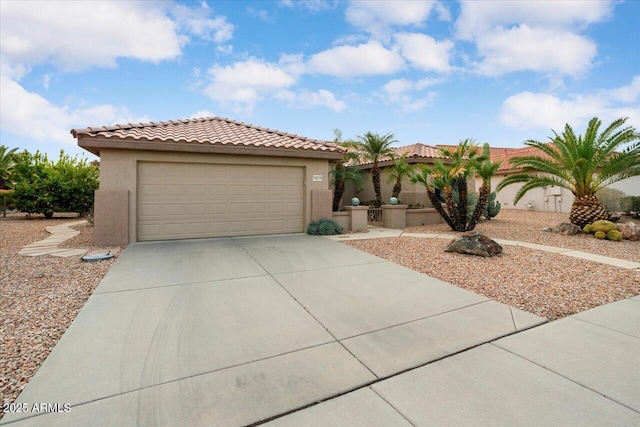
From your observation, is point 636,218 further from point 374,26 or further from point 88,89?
point 88,89

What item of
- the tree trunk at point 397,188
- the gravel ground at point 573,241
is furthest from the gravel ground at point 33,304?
the tree trunk at point 397,188

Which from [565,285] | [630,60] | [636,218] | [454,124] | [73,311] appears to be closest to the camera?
[73,311]

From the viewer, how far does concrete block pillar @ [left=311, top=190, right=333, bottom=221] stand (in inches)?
439

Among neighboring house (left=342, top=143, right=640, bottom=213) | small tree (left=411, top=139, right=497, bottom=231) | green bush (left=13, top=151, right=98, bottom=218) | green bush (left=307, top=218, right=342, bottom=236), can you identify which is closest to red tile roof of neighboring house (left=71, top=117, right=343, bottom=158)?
green bush (left=307, top=218, right=342, bottom=236)

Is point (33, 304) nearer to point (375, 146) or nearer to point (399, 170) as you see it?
point (399, 170)

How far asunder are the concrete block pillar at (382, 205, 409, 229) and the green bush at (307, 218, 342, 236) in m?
3.20

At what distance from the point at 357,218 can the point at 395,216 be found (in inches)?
87.4

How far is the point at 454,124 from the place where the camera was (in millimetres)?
20000

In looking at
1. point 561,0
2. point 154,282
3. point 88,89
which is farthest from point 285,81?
point 154,282

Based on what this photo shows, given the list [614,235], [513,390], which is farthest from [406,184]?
[513,390]

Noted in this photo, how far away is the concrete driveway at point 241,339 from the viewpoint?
235 cm

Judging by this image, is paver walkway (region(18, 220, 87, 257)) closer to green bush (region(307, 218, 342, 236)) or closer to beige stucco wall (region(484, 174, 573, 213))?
green bush (region(307, 218, 342, 236))

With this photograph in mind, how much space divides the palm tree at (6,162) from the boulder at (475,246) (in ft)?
96.1

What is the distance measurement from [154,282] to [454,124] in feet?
65.3
